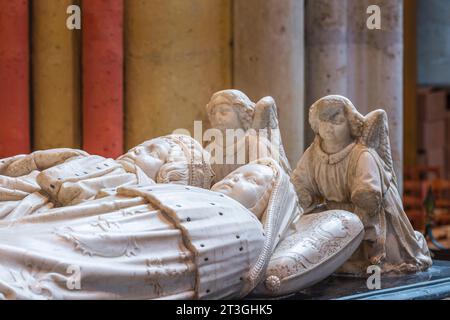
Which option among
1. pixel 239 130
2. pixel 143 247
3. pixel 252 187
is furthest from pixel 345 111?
pixel 143 247

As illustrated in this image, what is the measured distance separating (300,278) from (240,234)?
464mm

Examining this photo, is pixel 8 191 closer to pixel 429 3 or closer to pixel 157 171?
pixel 157 171

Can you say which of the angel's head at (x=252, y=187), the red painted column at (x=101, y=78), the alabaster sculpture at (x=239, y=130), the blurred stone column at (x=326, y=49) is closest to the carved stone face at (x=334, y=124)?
the alabaster sculpture at (x=239, y=130)

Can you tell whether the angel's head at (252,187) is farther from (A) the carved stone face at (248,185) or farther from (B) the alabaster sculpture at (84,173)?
(B) the alabaster sculpture at (84,173)

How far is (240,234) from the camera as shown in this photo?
4598 mm

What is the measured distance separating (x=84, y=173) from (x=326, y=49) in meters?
3.53

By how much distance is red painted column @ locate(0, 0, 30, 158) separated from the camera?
25.5 feet

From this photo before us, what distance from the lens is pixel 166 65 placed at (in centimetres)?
805

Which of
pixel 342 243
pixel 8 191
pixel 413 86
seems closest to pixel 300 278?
pixel 342 243

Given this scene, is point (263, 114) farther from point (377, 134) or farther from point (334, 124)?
point (377, 134)

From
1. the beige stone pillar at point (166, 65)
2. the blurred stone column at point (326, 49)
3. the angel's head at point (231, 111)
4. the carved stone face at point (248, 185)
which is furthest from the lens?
the blurred stone column at point (326, 49)

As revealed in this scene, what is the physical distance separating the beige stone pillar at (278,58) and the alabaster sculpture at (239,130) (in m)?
1.85

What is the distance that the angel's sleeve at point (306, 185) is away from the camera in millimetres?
5699

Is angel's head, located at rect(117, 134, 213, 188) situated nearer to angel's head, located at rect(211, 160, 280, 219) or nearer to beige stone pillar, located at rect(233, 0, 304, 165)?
angel's head, located at rect(211, 160, 280, 219)
